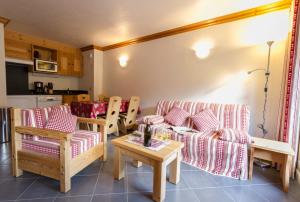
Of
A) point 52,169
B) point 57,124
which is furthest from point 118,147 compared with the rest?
point 57,124

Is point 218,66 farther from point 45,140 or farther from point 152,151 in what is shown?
point 45,140

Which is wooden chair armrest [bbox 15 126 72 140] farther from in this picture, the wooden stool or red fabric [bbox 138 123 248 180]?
the wooden stool

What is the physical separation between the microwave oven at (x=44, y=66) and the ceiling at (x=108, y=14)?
661 millimetres

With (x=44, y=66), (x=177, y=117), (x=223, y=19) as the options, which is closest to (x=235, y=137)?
(x=177, y=117)

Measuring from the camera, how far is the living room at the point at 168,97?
1685 mm

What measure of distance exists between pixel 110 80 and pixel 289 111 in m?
4.03

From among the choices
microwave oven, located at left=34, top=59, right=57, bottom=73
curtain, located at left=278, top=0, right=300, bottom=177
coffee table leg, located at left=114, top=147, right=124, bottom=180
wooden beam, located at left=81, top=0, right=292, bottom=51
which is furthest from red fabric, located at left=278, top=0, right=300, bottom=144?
microwave oven, located at left=34, top=59, right=57, bottom=73

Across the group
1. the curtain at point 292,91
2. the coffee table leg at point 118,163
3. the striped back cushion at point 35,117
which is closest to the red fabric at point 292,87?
the curtain at point 292,91

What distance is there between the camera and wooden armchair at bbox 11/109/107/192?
60.2 inches

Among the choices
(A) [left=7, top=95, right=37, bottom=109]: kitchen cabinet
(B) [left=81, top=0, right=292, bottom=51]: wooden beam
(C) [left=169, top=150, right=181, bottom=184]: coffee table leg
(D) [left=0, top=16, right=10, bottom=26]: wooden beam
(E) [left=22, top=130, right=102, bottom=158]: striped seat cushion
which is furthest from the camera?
(A) [left=7, top=95, right=37, bottom=109]: kitchen cabinet

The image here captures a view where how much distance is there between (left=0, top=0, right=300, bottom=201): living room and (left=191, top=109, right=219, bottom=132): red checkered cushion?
0.02m

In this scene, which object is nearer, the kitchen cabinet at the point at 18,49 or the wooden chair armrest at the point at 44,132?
the wooden chair armrest at the point at 44,132

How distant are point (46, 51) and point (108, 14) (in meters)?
2.83

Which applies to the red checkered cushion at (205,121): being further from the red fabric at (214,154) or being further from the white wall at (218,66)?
the white wall at (218,66)
